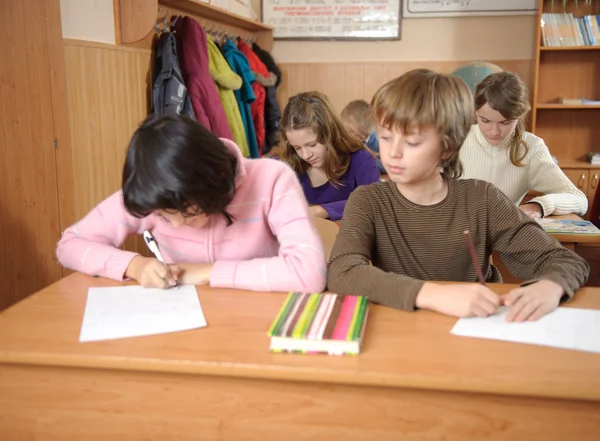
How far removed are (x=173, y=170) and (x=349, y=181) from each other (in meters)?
1.49

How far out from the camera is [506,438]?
994mm

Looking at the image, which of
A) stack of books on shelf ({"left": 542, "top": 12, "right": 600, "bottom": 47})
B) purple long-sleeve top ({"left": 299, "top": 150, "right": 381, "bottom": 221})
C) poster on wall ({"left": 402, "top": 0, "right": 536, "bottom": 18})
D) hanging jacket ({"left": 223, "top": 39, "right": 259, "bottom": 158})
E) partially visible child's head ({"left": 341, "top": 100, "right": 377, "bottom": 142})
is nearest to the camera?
purple long-sleeve top ({"left": 299, "top": 150, "right": 381, "bottom": 221})

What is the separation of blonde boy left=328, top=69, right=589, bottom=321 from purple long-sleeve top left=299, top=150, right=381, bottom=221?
1009mm

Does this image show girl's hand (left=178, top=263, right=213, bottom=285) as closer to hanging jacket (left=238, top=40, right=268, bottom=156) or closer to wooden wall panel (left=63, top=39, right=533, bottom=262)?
wooden wall panel (left=63, top=39, right=533, bottom=262)

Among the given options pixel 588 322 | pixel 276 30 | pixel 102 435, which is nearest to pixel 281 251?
pixel 102 435

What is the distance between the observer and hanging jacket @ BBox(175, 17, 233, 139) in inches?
135

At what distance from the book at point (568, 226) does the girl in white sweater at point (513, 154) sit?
3.4 inches

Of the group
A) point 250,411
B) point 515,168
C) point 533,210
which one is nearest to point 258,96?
point 515,168

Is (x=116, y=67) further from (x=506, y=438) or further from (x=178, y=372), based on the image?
(x=506, y=438)

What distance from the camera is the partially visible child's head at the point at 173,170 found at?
1.20 metres

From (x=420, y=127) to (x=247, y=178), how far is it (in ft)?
1.34

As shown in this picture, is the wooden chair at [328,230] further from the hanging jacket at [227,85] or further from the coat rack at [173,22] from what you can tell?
the hanging jacket at [227,85]

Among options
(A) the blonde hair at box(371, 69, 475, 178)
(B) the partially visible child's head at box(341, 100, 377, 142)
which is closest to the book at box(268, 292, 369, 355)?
(A) the blonde hair at box(371, 69, 475, 178)

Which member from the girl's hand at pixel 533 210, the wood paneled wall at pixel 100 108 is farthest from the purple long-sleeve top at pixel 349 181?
the wood paneled wall at pixel 100 108
